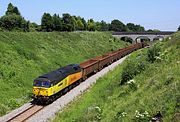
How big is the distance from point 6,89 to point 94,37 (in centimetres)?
5719

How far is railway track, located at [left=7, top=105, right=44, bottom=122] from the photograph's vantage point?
2638cm

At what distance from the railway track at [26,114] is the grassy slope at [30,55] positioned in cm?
186

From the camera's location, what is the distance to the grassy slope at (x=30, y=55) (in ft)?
113

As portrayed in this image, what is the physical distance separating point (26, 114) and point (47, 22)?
73974mm

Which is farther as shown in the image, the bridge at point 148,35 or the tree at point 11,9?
the bridge at point 148,35

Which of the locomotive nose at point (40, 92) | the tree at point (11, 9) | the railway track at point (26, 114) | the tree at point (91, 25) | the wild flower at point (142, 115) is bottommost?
the railway track at point (26, 114)

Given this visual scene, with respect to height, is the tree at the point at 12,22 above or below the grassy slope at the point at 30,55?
above

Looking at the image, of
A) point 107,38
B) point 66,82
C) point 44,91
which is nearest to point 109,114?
point 44,91

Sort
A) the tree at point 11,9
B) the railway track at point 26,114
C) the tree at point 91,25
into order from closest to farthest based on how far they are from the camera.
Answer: the railway track at point 26,114 < the tree at point 11,9 < the tree at point 91,25

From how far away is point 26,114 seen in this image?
27891mm

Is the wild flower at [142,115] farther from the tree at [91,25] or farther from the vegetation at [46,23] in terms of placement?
the tree at [91,25]

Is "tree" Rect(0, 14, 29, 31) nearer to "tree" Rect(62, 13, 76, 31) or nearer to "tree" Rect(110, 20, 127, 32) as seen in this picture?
"tree" Rect(62, 13, 76, 31)

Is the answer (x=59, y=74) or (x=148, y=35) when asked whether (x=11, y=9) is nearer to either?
(x=148, y=35)

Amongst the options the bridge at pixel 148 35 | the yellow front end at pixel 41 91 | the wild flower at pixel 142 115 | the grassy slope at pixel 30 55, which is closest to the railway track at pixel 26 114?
the yellow front end at pixel 41 91
